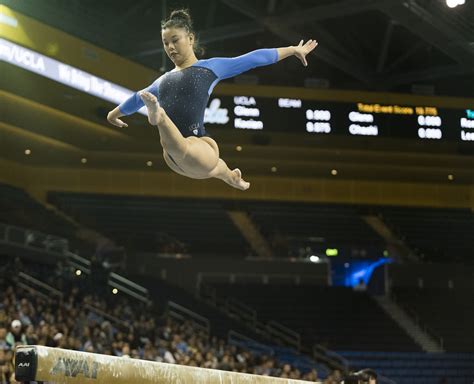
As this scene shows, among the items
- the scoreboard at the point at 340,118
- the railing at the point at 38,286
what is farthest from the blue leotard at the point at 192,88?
the railing at the point at 38,286

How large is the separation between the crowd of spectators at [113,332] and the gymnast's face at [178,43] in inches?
252

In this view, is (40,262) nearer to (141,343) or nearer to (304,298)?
(141,343)

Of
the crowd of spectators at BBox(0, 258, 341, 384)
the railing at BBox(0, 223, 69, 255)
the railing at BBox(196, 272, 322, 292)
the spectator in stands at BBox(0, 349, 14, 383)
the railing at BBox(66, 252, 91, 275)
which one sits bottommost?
the spectator in stands at BBox(0, 349, 14, 383)

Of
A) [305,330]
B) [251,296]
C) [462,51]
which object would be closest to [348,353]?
[305,330]

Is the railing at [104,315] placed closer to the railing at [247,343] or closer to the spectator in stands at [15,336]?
the railing at [247,343]

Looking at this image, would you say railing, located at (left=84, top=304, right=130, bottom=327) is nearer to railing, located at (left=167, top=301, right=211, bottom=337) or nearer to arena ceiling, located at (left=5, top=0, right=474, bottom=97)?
railing, located at (left=167, top=301, right=211, bottom=337)

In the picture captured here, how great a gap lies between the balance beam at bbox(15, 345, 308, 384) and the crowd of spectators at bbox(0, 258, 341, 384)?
225 inches

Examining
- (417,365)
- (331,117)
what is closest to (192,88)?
(331,117)

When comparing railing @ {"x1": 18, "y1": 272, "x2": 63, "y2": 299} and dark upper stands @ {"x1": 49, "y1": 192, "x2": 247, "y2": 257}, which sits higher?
dark upper stands @ {"x1": 49, "y1": 192, "x2": 247, "y2": 257}

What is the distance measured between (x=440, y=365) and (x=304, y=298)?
411 centimetres

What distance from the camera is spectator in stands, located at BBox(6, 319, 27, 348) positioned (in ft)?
38.4

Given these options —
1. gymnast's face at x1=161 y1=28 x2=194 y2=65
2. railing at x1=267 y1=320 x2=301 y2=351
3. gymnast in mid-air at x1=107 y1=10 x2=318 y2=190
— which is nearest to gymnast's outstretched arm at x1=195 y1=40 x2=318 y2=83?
gymnast in mid-air at x1=107 y1=10 x2=318 y2=190

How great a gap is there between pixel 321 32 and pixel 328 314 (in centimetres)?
778

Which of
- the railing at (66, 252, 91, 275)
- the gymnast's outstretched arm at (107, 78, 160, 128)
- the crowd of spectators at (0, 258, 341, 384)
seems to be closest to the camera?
the gymnast's outstretched arm at (107, 78, 160, 128)
